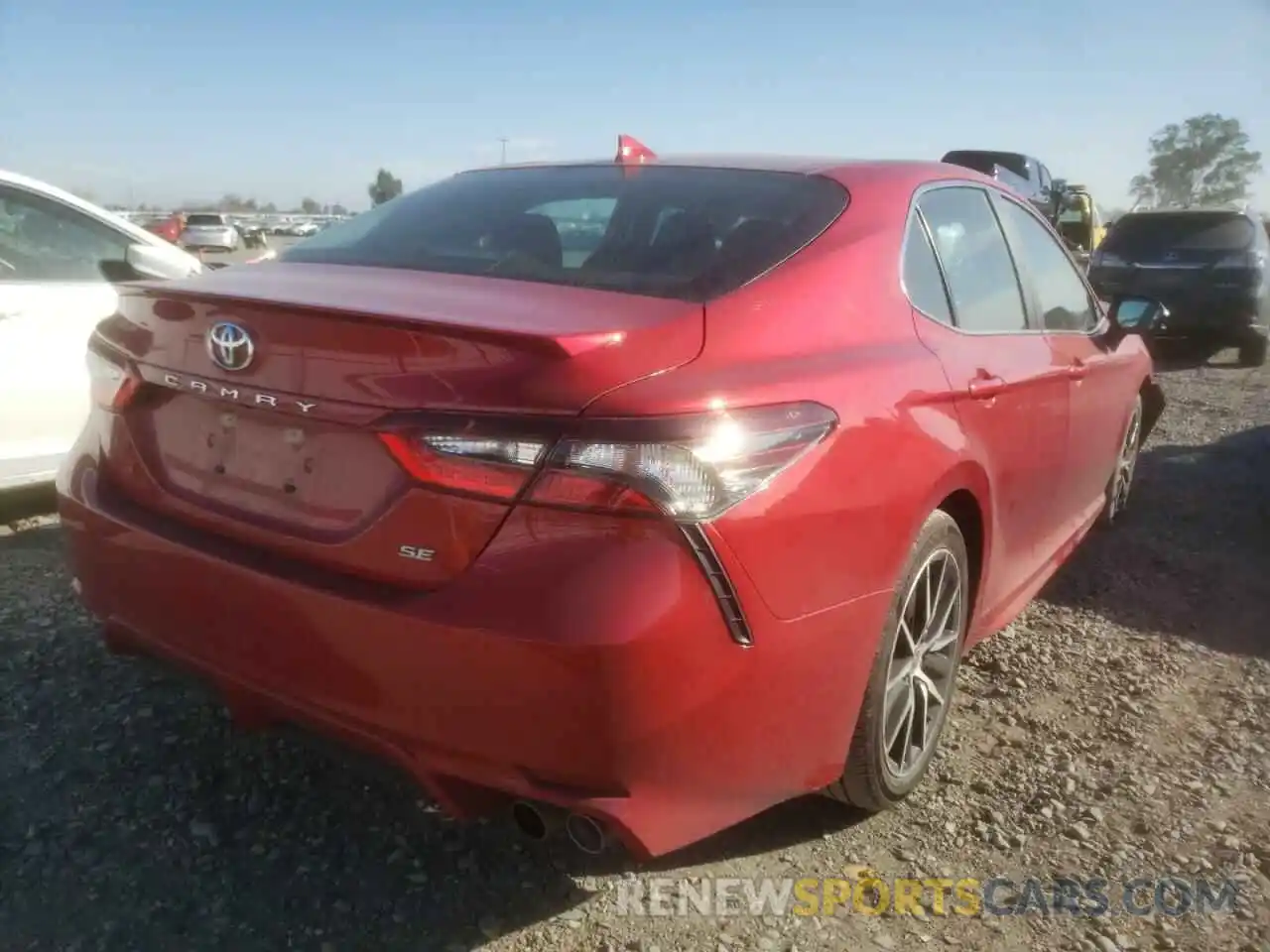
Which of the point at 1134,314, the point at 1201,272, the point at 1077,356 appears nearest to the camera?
the point at 1077,356

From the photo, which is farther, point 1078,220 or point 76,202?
point 1078,220

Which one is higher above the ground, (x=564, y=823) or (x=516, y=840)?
(x=564, y=823)

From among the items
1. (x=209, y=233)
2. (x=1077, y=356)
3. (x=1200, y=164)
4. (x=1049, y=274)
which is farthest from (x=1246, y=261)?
(x=1200, y=164)

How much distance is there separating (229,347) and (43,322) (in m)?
2.84

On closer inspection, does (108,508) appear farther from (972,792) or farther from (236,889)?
(972,792)

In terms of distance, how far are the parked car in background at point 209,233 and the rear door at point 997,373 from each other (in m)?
31.1

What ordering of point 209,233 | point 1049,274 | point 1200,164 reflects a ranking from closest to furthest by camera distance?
point 1049,274 → point 209,233 → point 1200,164

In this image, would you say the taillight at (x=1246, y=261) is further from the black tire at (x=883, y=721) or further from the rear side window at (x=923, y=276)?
the black tire at (x=883, y=721)

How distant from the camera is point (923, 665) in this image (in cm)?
269

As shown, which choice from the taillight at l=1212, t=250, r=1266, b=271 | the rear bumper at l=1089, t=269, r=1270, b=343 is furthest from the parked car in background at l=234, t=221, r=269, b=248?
the taillight at l=1212, t=250, r=1266, b=271

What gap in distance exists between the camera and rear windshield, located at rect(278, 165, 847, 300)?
2256 millimetres

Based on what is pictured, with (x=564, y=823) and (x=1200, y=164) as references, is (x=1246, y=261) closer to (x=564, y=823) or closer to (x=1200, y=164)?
(x=564, y=823)

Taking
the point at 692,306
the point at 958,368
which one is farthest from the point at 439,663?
the point at 958,368

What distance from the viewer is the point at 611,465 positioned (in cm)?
173
